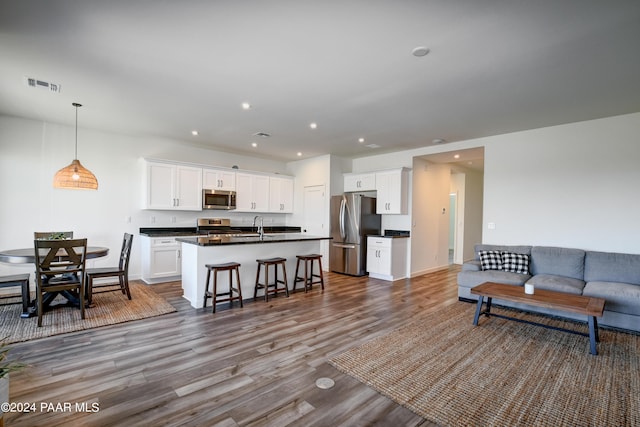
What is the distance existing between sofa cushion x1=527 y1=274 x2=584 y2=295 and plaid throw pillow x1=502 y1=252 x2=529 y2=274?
0.23 m

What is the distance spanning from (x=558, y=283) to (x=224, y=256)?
14.9 ft

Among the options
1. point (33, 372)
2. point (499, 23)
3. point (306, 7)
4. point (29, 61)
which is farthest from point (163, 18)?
point (33, 372)

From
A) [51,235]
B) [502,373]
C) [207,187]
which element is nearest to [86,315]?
[51,235]

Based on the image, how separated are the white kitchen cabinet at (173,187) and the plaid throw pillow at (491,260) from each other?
541cm

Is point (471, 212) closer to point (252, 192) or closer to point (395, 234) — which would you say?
point (395, 234)

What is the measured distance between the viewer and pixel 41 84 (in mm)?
3449

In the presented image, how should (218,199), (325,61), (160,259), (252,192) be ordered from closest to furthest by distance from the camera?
1. (325,61)
2. (160,259)
3. (218,199)
4. (252,192)

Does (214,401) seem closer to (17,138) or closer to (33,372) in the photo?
(33,372)

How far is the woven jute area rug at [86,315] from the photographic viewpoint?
320 cm

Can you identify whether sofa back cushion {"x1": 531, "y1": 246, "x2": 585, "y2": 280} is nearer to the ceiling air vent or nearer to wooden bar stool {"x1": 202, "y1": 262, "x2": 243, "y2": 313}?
wooden bar stool {"x1": 202, "y1": 262, "x2": 243, "y2": 313}

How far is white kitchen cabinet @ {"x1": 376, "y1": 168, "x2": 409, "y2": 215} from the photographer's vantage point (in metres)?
6.26

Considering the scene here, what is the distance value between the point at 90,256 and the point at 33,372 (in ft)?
5.65

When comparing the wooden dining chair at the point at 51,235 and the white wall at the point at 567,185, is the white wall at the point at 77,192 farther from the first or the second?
the white wall at the point at 567,185

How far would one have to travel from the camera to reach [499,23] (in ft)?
7.33
